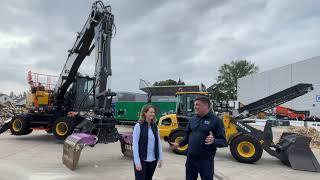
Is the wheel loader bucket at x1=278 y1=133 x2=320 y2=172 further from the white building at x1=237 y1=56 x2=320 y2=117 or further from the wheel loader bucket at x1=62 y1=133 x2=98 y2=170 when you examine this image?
the white building at x1=237 y1=56 x2=320 y2=117

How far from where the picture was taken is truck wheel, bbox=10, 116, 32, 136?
59.2 ft

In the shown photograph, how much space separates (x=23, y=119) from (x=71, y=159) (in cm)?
836

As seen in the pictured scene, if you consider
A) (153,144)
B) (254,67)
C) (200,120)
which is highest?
(254,67)

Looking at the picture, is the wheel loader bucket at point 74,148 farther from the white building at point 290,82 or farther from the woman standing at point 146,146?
the white building at point 290,82

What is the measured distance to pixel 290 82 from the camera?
167ft

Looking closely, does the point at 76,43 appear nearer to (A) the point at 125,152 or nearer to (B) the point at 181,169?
(A) the point at 125,152

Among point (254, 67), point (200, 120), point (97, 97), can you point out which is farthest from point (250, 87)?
point (200, 120)

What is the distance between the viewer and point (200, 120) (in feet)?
20.0

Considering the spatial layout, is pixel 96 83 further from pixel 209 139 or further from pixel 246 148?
pixel 209 139

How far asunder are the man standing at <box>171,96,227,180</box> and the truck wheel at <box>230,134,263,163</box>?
7.10 metres

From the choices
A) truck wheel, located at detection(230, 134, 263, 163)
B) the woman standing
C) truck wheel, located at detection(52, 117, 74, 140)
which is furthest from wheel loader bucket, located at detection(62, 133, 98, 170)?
truck wheel, located at detection(52, 117, 74, 140)

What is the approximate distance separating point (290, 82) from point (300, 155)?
134 ft

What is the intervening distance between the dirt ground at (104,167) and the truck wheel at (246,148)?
0.79 ft

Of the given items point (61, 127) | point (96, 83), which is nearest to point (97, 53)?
point (96, 83)
